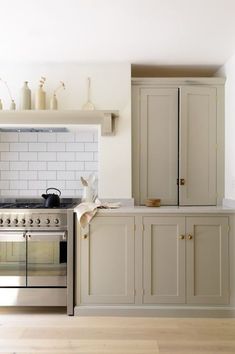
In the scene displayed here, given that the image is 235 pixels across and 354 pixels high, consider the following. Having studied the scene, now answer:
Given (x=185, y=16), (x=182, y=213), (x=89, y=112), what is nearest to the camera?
(x=185, y=16)

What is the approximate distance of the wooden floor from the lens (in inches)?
97.3

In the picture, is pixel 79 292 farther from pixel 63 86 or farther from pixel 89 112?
pixel 63 86

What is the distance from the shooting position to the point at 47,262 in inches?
121

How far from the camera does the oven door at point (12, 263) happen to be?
307cm

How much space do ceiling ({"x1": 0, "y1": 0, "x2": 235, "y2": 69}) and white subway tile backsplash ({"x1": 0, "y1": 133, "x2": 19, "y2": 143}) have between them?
76 cm

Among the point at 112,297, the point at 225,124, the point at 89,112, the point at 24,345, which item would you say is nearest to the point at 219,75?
the point at 225,124

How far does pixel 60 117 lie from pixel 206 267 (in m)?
1.85

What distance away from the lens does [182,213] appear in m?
3.03

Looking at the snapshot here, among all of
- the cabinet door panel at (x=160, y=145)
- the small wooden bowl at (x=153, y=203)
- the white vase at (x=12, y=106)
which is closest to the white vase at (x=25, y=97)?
the white vase at (x=12, y=106)

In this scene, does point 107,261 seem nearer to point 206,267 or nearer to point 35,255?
point 35,255

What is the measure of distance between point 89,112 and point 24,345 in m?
1.96

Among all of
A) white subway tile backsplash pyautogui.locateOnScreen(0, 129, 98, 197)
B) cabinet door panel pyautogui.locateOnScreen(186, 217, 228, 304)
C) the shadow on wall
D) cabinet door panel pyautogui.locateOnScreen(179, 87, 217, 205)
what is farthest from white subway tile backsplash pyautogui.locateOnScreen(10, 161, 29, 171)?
cabinet door panel pyautogui.locateOnScreen(186, 217, 228, 304)

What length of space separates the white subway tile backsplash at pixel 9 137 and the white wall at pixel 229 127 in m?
2.10

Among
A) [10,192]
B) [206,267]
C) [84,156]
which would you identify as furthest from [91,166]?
[206,267]
